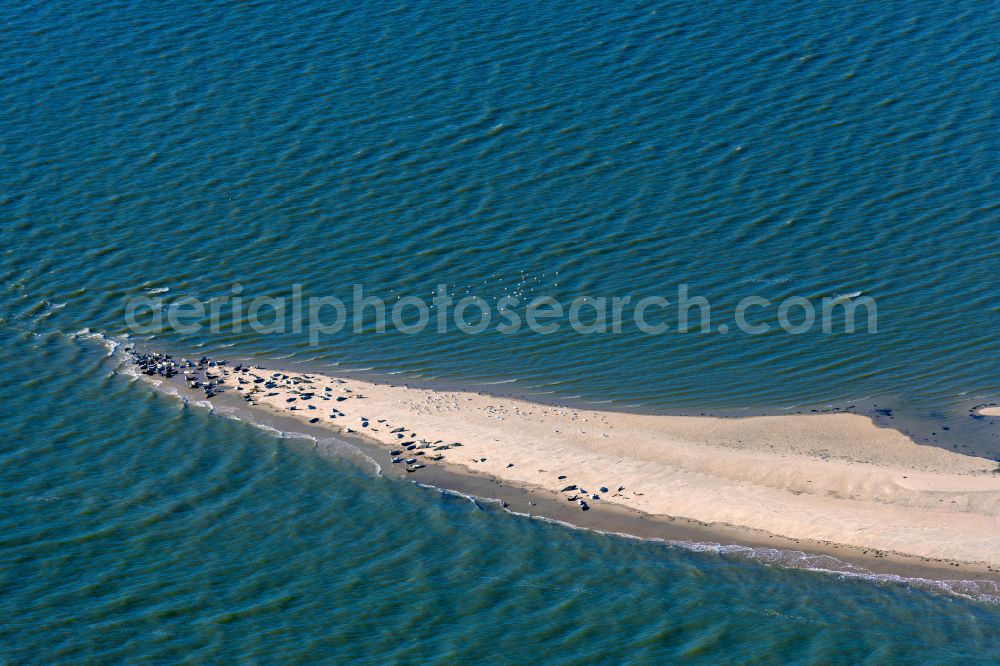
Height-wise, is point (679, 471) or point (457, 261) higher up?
point (457, 261)

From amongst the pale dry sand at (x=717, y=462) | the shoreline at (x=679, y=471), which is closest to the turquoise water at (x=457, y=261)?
the shoreline at (x=679, y=471)

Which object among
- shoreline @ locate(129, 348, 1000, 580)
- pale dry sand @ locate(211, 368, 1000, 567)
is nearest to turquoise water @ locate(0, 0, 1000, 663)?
shoreline @ locate(129, 348, 1000, 580)

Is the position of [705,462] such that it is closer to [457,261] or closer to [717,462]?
[717,462]

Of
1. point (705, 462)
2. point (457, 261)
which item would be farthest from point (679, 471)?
point (457, 261)

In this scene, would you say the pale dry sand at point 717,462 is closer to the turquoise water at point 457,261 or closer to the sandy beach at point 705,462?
the sandy beach at point 705,462

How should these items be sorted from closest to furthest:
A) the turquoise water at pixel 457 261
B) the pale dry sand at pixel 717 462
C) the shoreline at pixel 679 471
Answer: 1. the turquoise water at pixel 457 261
2. the shoreline at pixel 679 471
3. the pale dry sand at pixel 717 462

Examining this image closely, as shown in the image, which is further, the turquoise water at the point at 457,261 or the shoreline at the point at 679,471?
the shoreline at the point at 679,471
